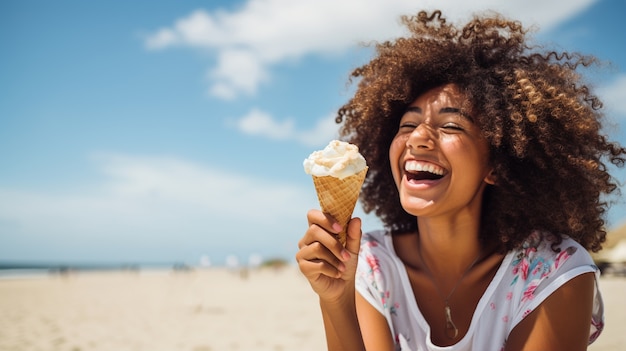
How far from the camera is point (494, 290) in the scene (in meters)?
3.05

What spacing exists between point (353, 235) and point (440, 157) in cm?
78

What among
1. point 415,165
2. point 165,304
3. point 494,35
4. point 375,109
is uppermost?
point 494,35

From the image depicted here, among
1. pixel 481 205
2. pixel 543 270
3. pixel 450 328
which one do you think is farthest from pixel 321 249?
pixel 481 205

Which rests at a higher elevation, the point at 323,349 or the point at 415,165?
the point at 415,165

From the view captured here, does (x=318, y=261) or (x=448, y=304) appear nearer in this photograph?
(x=318, y=261)

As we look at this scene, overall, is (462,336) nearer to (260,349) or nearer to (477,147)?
(477,147)

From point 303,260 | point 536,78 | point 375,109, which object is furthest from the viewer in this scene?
point 375,109

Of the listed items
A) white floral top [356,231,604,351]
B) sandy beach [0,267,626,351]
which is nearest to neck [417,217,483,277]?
white floral top [356,231,604,351]

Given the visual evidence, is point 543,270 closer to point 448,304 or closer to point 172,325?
point 448,304

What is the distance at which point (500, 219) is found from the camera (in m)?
3.27

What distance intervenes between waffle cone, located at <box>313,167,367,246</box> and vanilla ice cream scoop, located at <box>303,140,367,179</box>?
0.04 metres

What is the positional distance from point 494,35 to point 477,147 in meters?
0.99

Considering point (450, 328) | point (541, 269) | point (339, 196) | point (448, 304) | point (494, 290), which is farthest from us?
point (448, 304)

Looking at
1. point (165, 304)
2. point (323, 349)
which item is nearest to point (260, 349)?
point (323, 349)
